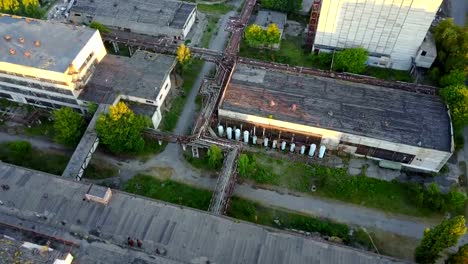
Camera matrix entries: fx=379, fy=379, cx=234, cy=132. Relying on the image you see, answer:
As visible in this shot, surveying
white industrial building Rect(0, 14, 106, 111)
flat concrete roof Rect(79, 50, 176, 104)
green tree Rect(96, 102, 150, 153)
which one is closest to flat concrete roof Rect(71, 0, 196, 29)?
flat concrete roof Rect(79, 50, 176, 104)

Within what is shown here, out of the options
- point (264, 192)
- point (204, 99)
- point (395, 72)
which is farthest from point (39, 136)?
point (395, 72)

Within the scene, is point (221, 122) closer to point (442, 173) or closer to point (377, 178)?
point (377, 178)

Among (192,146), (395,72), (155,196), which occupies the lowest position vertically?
(155,196)

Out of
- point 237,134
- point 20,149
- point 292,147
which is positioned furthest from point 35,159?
point 292,147

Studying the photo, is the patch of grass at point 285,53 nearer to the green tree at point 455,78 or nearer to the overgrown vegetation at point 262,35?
the overgrown vegetation at point 262,35

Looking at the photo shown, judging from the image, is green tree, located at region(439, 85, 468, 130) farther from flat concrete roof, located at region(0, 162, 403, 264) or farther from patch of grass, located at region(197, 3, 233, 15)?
patch of grass, located at region(197, 3, 233, 15)
